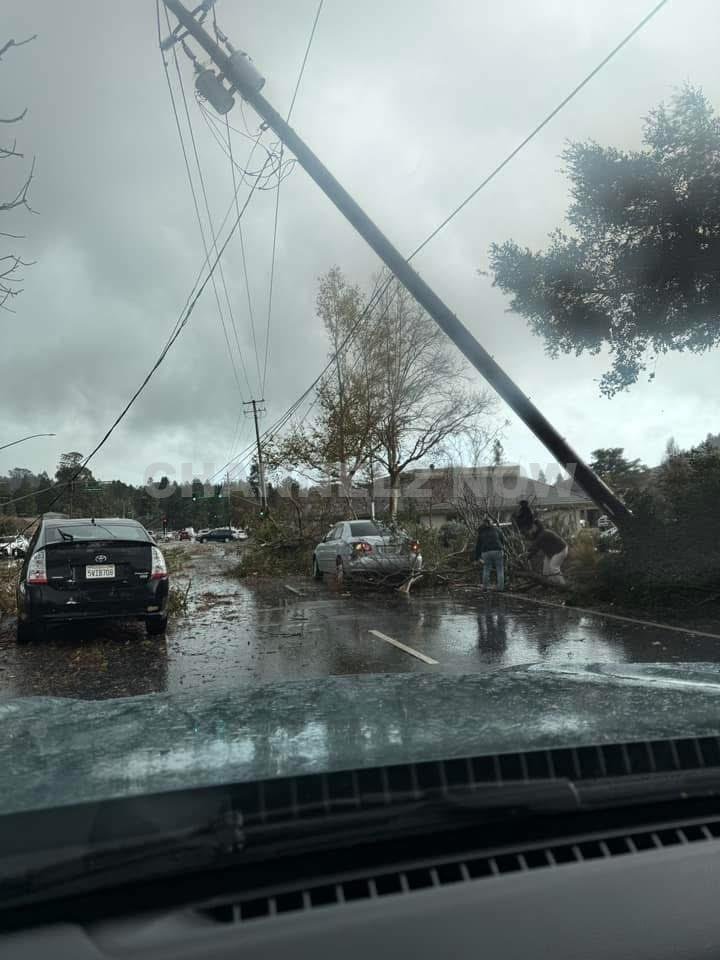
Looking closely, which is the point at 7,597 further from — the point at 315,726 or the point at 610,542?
the point at 315,726

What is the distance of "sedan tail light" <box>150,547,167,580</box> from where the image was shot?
1008 centimetres

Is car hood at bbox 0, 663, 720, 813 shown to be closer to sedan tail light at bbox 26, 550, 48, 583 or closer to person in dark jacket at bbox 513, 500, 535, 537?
sedan tail light at bbox 26, 550, 48, 583

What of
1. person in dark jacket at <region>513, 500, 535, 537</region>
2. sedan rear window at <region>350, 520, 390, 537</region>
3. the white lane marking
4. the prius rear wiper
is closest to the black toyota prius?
the white lane marking

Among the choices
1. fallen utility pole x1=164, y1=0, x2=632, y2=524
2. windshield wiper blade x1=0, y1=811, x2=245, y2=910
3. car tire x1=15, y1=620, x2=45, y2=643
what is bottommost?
car tire x1=15, y1=620, x2=45, y2=643

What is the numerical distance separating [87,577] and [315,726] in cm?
780

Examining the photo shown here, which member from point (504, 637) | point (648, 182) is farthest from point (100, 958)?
point (648, 182)

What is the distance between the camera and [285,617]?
1332 cm

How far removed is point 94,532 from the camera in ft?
33.2

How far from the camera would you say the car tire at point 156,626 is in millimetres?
10617

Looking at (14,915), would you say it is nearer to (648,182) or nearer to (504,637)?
(504,637)

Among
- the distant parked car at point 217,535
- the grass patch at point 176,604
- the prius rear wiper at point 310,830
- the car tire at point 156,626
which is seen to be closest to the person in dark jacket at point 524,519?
the grass patch at point 176,604

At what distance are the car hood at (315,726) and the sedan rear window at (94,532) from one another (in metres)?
6.78

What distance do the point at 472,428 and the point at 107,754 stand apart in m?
33.2

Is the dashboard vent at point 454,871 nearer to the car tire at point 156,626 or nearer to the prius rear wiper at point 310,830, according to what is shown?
the prius rear wiper at point 310,830
